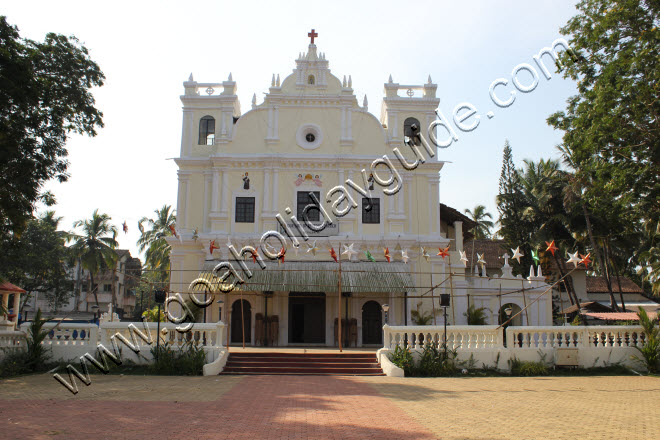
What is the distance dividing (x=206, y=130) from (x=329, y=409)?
19.5 m

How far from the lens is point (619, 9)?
56.6 feet

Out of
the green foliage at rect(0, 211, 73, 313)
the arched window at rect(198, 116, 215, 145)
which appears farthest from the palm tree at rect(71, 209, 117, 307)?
the arched window at rect(198, 116, 215, 145)

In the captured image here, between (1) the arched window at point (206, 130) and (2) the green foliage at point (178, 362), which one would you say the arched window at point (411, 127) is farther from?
(2) the green foliage at point (178, 362)

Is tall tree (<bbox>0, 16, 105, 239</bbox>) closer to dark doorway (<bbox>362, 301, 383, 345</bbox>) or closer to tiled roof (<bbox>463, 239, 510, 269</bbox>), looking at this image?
dark doorway (<bbox>362, 301, 383, 345</bbox>)

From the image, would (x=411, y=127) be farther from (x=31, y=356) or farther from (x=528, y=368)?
(x=31, y=356)

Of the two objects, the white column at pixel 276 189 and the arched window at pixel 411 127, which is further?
the arched window at pixel 411 127

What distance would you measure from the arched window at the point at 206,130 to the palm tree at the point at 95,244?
22.1 m

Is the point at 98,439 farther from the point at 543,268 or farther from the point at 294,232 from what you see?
the point at 543,268

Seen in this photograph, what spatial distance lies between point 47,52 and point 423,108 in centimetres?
1687

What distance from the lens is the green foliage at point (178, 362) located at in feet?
50.6

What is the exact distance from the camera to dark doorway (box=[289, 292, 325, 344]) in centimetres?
2467

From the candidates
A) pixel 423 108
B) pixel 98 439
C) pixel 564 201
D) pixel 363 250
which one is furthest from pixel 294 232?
pixel 564 201

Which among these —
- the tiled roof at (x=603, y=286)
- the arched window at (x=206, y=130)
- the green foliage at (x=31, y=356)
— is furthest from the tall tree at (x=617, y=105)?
the tiled roof at (x=603, y=286)

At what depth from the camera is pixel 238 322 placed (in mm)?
A: 24609
